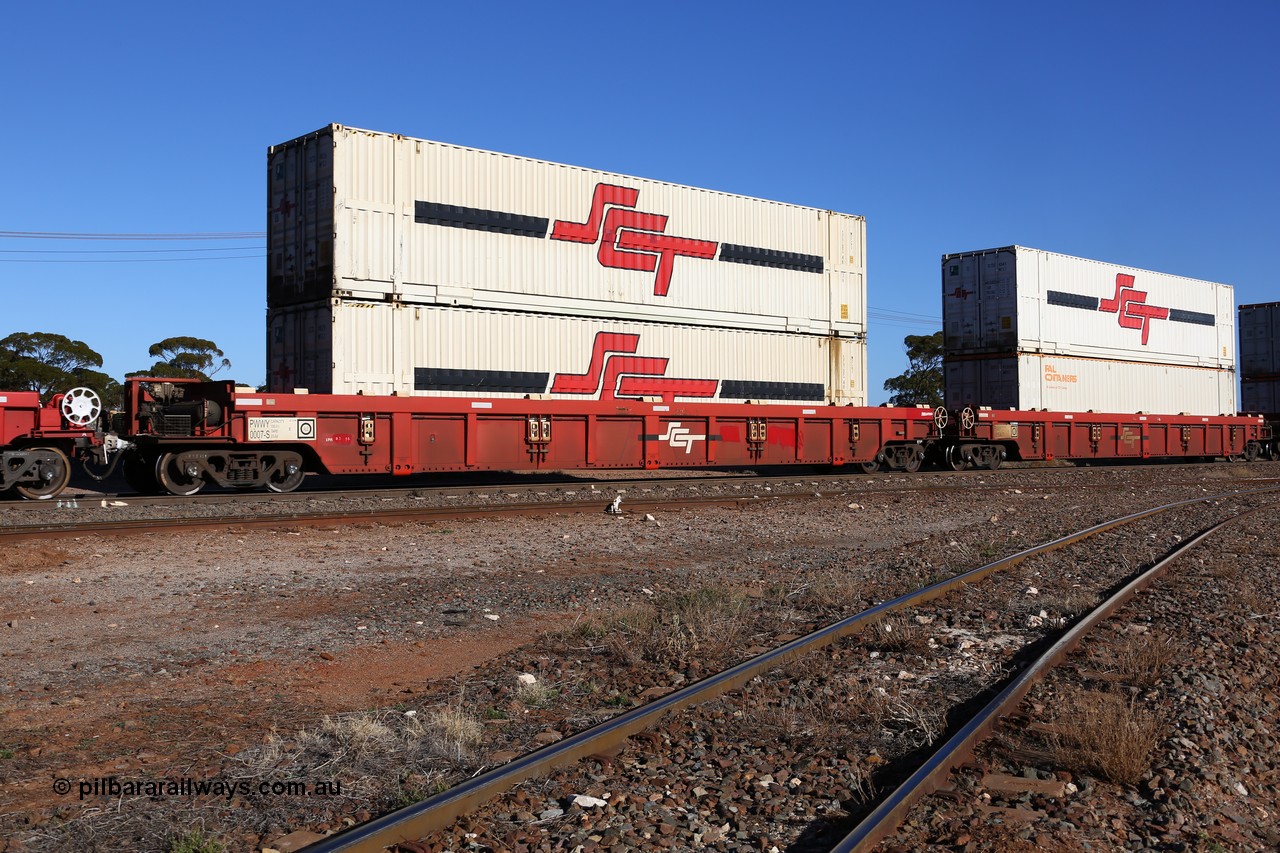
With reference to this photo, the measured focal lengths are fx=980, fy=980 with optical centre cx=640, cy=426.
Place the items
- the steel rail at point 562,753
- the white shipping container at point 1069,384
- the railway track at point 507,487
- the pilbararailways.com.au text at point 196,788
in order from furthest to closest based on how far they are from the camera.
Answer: the white shipping container at point 1069,384 < the railway track at point 507,487 < the pilbararailways.com.au text at point 196,788 < the steel rail at point 562,753

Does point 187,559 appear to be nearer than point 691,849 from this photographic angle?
No

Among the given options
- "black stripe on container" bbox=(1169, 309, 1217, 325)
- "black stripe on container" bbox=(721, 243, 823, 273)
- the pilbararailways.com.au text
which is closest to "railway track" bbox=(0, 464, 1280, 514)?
"black stripe on container" bbox=(721, 243, 823, 273)

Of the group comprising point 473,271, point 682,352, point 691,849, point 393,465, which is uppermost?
point 473,271

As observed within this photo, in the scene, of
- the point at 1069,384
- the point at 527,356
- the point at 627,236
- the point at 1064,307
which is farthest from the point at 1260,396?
the point at 527,356

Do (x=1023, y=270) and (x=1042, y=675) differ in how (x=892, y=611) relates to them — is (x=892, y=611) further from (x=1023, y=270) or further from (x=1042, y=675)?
(x=1023, y=270)

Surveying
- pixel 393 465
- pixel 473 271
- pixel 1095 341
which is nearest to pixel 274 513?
pixel 393 465

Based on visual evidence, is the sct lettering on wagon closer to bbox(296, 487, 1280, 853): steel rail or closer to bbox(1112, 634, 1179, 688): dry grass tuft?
bbox(296, 487, 1280, 853): steel rail

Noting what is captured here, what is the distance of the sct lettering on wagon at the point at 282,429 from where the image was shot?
1509 centimetres

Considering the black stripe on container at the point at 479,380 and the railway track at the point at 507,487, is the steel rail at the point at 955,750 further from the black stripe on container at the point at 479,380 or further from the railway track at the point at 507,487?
the black stripe on container at the point at 479,380

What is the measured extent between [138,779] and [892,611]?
5.27m

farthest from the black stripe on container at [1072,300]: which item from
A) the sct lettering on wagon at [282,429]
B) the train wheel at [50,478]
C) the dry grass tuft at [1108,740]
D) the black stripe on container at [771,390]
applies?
the dry grass tuft at [1108,740]

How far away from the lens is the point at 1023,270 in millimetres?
24828

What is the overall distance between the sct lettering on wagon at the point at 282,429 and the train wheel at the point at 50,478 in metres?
2.76

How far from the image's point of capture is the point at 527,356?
58.4 ft
